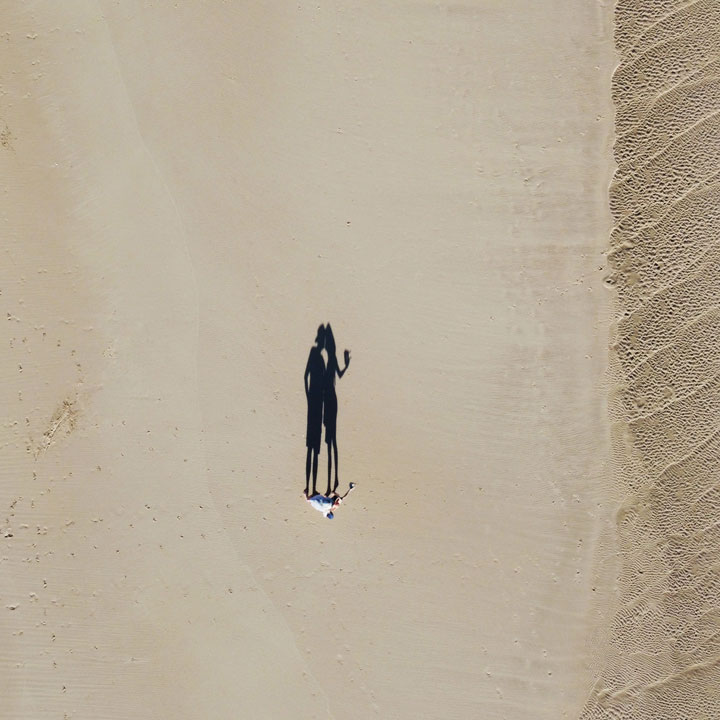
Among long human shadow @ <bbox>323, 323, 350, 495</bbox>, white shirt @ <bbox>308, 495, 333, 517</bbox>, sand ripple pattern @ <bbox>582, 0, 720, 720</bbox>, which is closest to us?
white shirt @ <bbox>308, 495, 333, 517</bbox>

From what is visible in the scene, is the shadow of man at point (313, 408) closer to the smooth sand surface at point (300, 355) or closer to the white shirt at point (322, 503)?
the smooth sand surface at point (300, 355)

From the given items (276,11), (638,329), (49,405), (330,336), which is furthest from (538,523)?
(276,11)

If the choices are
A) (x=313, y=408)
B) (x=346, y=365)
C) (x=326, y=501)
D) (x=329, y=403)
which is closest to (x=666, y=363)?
(x=346, y=365)

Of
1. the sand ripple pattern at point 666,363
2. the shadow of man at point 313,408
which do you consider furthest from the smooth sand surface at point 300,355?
the sand ripple pattern at point 666,363

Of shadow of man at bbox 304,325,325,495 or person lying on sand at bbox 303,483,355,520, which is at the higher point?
shadow of man at bbox 304,325,325,495

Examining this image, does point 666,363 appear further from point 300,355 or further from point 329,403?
point 300,355

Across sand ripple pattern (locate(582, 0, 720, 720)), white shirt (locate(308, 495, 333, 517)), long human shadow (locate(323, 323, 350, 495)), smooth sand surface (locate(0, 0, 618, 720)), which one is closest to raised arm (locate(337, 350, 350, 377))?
long human shadow (locate(323, 323, 350, 495))

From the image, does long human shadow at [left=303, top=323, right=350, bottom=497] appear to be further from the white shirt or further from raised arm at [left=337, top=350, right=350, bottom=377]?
the white shirt
